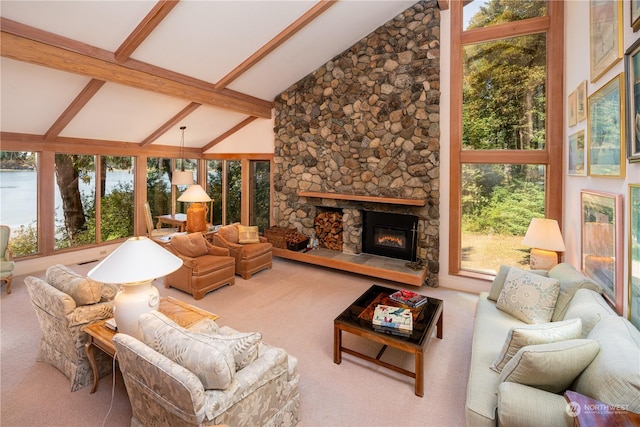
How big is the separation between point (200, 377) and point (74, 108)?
5.01 metres

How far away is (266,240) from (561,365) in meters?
5.01

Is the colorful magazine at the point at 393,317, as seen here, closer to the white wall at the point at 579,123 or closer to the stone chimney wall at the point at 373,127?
the white wall at the point at 579,123

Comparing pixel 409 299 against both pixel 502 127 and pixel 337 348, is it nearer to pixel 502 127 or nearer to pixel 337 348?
pixel 337 348

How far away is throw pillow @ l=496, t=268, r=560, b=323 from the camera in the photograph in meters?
2.77

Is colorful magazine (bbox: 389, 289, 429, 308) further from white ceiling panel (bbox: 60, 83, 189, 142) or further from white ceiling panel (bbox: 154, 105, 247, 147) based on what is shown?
white ceiling panel (bbox: 154, 105, 247, 147)

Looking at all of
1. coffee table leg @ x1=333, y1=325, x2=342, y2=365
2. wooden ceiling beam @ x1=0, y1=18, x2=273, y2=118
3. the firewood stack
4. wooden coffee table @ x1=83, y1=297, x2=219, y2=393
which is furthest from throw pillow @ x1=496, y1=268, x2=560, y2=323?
wooden ceiling beam @ x1=0, y1=18, x2=273, y2=118

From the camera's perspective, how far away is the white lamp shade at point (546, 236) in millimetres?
3416

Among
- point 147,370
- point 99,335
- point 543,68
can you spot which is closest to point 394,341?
point 147,370

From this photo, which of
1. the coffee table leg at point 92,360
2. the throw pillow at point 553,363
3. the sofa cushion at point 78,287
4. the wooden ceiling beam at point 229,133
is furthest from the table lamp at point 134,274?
the wooden ceiling beam at point 229,133

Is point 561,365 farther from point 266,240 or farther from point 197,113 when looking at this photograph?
point 197,113

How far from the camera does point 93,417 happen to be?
7.70ft

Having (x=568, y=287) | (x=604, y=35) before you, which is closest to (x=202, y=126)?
(x=604, y=35)

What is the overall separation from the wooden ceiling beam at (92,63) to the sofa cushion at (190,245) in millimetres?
2145

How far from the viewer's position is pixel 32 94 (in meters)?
4.36
